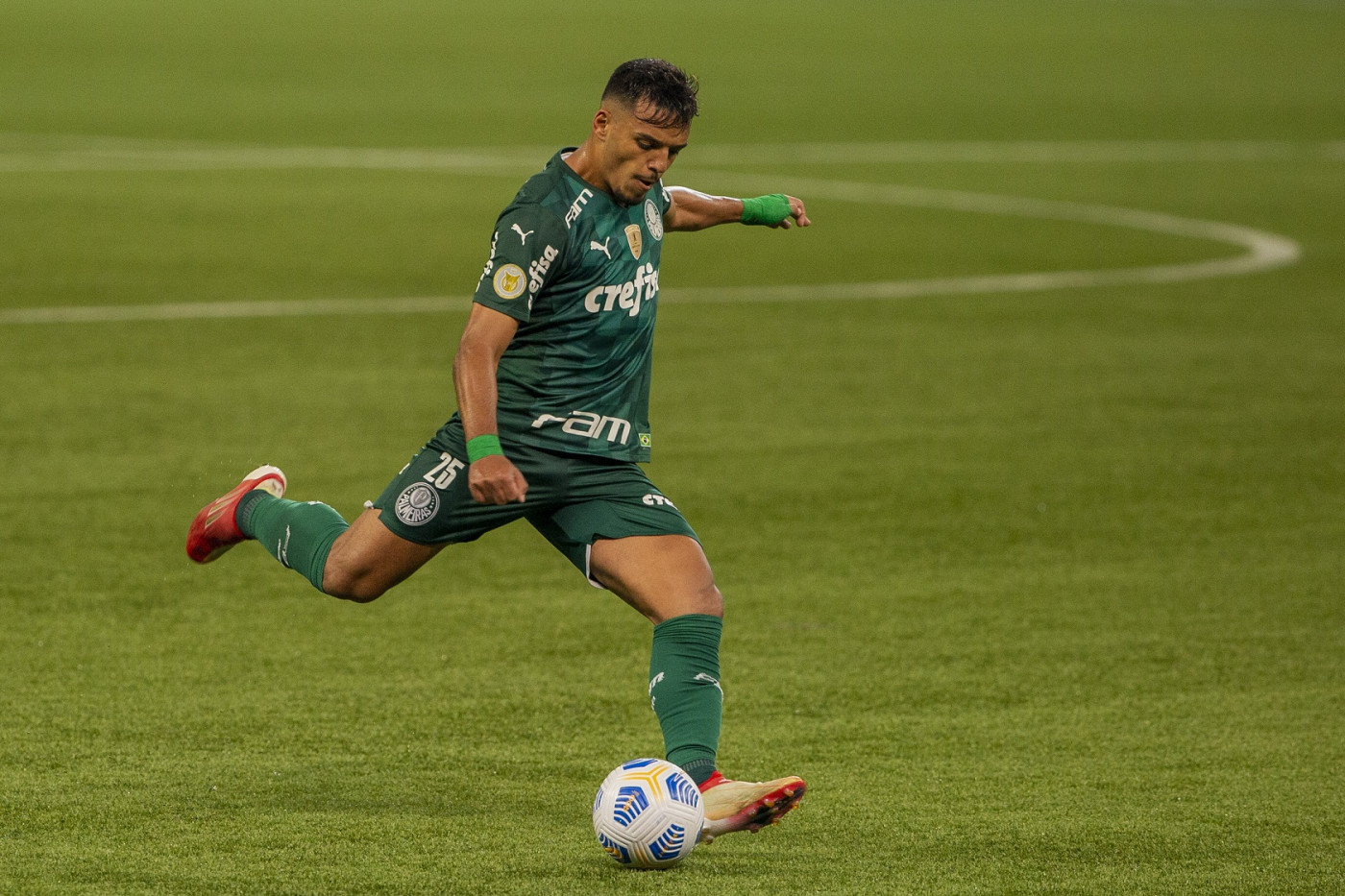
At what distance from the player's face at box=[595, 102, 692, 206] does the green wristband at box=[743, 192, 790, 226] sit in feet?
3.21

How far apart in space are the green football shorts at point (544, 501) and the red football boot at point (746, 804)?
73 cm

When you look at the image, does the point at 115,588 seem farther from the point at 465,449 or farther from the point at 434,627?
→ the point at 465,449

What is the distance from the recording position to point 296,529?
6.31m

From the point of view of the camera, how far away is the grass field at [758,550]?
18.3 ft

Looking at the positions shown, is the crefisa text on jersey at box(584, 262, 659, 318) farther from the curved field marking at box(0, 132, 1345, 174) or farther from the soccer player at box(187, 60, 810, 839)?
the curved field marking at box(0, 132, 1345, 174)

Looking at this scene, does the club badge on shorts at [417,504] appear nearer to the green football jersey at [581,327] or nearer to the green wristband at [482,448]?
the green football jersey at [581,327]

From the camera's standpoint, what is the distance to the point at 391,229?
19.0 m

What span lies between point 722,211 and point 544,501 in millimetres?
1242

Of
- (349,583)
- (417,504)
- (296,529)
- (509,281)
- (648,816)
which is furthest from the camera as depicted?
(296,529)

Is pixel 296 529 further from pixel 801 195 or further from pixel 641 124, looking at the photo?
pixel 801 195

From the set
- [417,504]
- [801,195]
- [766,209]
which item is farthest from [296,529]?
[801,195]

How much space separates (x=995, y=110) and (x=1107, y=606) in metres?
26.2

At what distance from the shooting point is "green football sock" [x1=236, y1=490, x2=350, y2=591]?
617cm

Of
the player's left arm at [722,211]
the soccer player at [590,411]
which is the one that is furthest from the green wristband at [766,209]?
the soccer player at [590,411]
